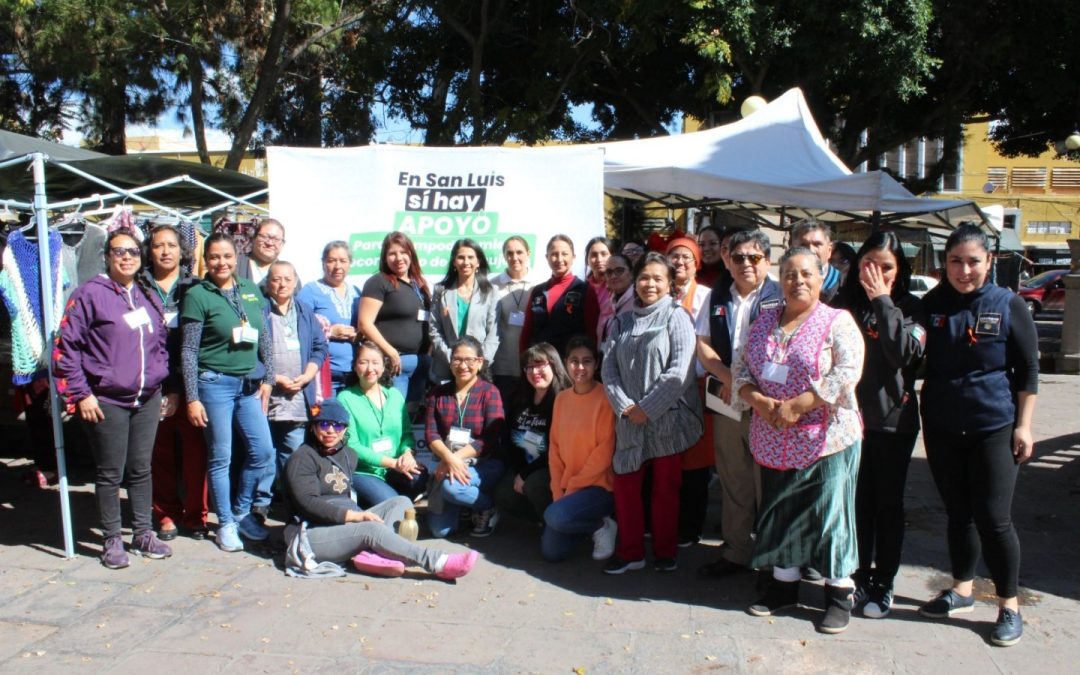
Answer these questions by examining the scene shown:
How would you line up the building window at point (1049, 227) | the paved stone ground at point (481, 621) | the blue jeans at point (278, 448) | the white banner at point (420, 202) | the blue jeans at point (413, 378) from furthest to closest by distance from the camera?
the building window at point (1049, 227)
the white banner at point (420, 202)
the blue jeans at point (413, 378)
the blue jeans at point (278, 448)
the paved stone ground at point (481, 621)

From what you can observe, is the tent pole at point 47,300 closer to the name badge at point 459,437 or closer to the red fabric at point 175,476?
the red fabric at point 175,476

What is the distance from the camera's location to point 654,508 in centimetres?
483

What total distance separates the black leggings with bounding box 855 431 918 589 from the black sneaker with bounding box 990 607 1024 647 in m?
Result: 0.46

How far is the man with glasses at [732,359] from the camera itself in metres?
4.55

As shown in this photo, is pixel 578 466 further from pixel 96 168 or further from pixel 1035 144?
pixel 1035 144

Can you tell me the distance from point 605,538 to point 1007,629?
195 cm

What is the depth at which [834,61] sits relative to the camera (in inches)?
544

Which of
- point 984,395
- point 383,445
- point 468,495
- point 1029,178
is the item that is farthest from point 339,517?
point 1029,178

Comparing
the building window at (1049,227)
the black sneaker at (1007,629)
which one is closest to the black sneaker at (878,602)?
the black sneaker at (1007,629)

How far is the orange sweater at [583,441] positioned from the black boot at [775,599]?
1010 millimetres

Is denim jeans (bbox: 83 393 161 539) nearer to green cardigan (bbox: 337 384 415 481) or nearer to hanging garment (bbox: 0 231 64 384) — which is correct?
hanging garment (bbox: 0 231 64 384)

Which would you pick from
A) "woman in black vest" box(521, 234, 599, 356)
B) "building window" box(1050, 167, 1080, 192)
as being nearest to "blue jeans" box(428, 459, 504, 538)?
"woman in black vest" box(521, 234, 599, 356)

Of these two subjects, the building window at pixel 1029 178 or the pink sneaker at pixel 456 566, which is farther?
the building window at pixel 1029 178

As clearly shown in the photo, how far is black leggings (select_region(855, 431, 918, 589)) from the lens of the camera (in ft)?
13.5
